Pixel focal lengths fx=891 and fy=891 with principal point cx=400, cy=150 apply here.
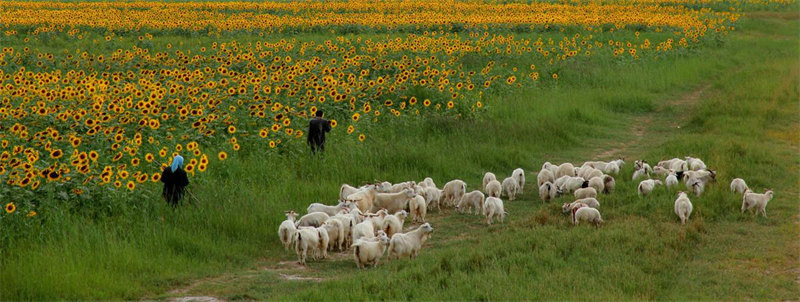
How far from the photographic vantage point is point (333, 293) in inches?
372

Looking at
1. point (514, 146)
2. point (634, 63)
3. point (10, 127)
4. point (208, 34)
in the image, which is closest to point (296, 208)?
point (10, 127)

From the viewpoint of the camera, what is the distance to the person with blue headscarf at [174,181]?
41.2ft

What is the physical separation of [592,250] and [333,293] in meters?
3.36

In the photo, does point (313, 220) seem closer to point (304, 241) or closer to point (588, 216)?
point (304, 241)

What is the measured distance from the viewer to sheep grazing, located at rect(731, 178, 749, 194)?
1425 centimetres

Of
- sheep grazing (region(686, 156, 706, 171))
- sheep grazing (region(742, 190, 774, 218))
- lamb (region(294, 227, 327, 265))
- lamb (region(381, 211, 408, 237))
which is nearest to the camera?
lamb (region(294, 227, 327, 265))

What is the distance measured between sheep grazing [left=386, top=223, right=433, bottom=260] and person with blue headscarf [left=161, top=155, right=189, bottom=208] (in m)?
3.28

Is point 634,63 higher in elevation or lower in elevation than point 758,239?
higher

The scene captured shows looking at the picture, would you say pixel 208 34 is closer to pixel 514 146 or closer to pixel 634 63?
pixel 634 63

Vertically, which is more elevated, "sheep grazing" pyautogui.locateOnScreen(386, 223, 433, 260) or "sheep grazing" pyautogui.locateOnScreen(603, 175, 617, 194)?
"sheep grazing" pyautogui.locateOnScreen(603, 175, 617, 194)

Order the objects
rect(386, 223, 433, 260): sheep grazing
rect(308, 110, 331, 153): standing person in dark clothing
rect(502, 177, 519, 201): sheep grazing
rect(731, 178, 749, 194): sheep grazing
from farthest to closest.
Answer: rect(308, 110, 331, 153): standing person in dark clothing < rect(502, 177, 519, 201): sheep grazing < rect(731, 178, 749, 194): sheep grazing < rect(386, 223, 433, 260): sheep grazing

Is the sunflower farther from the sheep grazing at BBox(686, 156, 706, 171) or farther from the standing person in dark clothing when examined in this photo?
the sheep grazing at BBox(686, 156, 706, 171)

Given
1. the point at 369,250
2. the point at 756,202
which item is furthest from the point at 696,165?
the point at 369,250

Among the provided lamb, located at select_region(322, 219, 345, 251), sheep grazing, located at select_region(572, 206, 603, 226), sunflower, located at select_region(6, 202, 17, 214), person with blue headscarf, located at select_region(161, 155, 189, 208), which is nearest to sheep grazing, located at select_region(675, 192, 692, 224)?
sheep grazing, located at select_region(572, 206, 603, 226)
